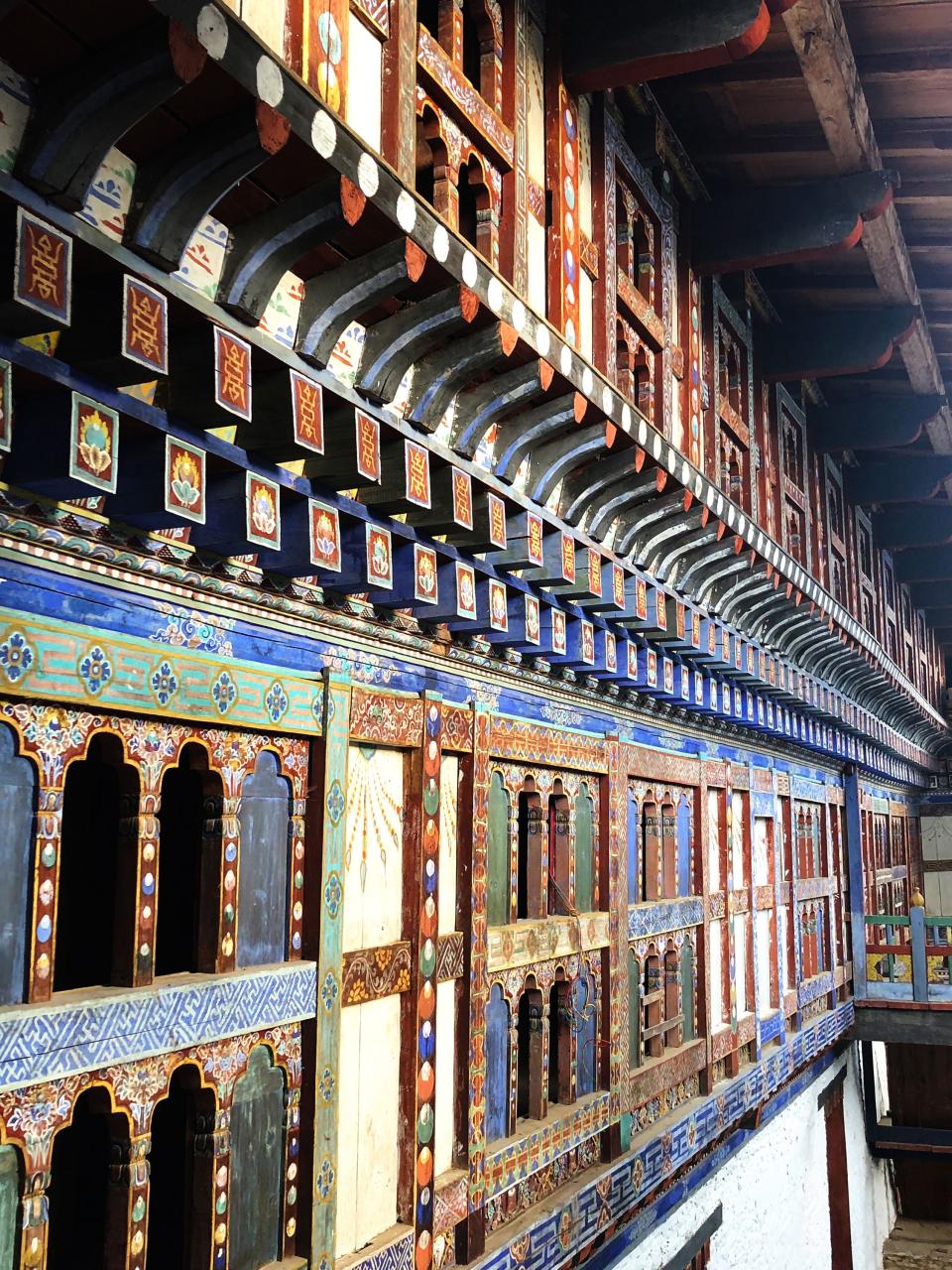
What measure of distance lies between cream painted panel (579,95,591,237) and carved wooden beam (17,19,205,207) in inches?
126

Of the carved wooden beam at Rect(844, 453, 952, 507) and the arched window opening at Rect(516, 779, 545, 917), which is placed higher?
the carved wooden beam at Rect(844, 453, 952, 507)

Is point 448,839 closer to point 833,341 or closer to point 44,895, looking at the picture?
point 44,895

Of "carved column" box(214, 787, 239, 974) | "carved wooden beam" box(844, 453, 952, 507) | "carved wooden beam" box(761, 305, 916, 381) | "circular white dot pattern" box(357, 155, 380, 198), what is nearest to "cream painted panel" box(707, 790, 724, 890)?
"carved wooden beam" box(761, 305, 916, 381)

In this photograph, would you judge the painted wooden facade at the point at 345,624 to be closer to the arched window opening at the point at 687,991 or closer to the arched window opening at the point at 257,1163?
the arched window opening at the point at 257,1163

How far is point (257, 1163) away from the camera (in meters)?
3.48

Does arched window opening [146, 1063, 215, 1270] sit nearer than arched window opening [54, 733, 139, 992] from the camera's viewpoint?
Yes

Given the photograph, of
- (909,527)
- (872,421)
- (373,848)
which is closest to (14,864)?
(373,848)

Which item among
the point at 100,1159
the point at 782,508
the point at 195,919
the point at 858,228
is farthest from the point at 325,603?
the point at 782,508

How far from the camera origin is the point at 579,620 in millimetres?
5461

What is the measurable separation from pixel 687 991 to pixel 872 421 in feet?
16.6

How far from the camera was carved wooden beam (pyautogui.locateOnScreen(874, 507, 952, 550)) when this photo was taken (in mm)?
13383

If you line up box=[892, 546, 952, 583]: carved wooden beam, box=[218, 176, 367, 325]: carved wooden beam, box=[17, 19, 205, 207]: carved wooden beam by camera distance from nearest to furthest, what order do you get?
box=[17, 19, 205, 207]: carved wooden beam
box=[218, 176, 367, 325]: carved wooden beam
box=[892, 546, 952, 583]: carved wooden beam

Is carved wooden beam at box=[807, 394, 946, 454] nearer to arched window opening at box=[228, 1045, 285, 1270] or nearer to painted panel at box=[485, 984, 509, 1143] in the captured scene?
painted panel at box=[485, 984, 509, 1143]

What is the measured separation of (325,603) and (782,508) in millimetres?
5864
